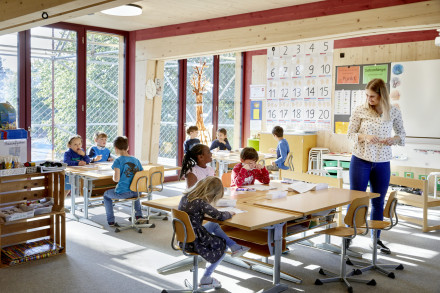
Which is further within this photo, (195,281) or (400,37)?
(400,37)

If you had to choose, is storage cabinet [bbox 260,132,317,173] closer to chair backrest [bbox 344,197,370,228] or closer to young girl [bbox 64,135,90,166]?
young girl [bbox 64,135,90,166]

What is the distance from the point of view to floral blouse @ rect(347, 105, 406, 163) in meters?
4.61

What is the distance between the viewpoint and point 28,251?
4.52 metres

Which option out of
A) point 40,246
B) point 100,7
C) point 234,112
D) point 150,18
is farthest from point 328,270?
point 234,112

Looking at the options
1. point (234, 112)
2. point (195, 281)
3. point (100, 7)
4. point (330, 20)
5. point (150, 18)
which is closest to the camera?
point (195, 281)

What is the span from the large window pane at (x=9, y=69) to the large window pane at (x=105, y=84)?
4.18 feet

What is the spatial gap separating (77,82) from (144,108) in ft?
3.92

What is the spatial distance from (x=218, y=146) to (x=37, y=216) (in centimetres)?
437

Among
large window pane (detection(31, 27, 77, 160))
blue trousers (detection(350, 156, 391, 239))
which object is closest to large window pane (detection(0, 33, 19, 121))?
large window pane (detection(31, 27, 77, 160))

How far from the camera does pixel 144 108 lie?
8469 mm

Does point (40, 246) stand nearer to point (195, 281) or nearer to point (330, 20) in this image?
point (195, 281)

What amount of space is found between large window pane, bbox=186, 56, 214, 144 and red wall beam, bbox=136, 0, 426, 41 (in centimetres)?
131

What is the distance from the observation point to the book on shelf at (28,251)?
4363 millimetres

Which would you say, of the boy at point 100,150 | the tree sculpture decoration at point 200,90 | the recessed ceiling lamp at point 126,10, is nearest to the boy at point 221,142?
the tree sculpture decoration at point 200,90
